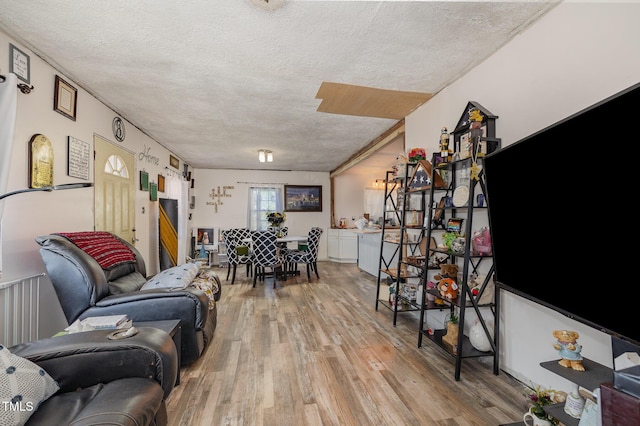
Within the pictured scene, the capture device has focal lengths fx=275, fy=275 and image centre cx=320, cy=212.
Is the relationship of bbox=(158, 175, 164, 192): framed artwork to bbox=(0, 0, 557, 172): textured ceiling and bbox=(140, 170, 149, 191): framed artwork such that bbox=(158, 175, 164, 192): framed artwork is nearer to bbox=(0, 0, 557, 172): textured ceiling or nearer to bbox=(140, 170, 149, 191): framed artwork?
bbox=(140, 170, 149, 191): framed artwork

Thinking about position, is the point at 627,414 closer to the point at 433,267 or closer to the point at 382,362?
the point at 382,362

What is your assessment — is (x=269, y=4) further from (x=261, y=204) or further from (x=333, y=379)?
(x=261, y=204)

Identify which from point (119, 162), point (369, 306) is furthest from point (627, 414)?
point (119, 162)

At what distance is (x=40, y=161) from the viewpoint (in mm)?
2156

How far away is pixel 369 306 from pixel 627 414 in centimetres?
300

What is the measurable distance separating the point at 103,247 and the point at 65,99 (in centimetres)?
136

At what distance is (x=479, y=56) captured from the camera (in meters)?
2.17

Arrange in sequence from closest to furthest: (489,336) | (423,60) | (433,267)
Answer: (489,336) → (423,60) → (433,267)

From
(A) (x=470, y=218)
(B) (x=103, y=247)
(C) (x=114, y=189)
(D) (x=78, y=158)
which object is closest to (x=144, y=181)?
(C) (x=114, y=189)

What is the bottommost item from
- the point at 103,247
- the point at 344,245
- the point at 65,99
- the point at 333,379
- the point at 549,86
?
the point at 333,379

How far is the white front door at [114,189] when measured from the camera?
296 centimetres

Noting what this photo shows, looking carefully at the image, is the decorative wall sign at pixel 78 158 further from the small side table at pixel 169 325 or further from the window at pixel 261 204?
the window at pixel 261 204

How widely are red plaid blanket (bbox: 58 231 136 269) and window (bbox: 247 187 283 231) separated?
4509 millimetres

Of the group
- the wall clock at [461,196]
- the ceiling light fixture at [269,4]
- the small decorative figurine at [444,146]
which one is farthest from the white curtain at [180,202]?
the wall clock at [461,196]
